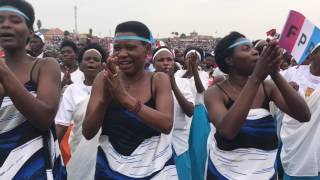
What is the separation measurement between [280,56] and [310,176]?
272 cm

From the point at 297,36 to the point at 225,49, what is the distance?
59 centimetres

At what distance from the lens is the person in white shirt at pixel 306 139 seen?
213 inches

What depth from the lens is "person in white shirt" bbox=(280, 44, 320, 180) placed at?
5.41 metres

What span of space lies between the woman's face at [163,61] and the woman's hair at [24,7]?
3.40 m

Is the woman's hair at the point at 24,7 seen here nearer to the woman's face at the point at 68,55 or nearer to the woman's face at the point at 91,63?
the woman's face at the point at 91,63

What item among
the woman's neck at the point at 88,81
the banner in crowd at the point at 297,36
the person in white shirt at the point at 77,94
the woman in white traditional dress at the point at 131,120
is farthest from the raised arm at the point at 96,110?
the woman's neck at the point at 88,81

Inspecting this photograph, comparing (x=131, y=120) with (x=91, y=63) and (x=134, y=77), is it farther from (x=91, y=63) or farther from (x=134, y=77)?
(x=91, y=63)

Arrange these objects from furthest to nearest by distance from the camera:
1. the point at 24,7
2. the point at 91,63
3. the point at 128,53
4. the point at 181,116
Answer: the point at 181,116, the point at 91,63, the point at 128,53, the point at 24,7

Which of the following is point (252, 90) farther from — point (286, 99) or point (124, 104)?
point (124, 104)

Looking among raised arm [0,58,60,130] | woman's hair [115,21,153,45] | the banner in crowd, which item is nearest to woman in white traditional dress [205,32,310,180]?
the banner in crowd

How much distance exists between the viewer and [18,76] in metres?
2.93

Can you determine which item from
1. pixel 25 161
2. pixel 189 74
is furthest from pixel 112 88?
pixel 189 74

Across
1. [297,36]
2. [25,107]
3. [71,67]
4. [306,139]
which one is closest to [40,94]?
[25,107]

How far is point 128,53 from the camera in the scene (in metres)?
3.27
